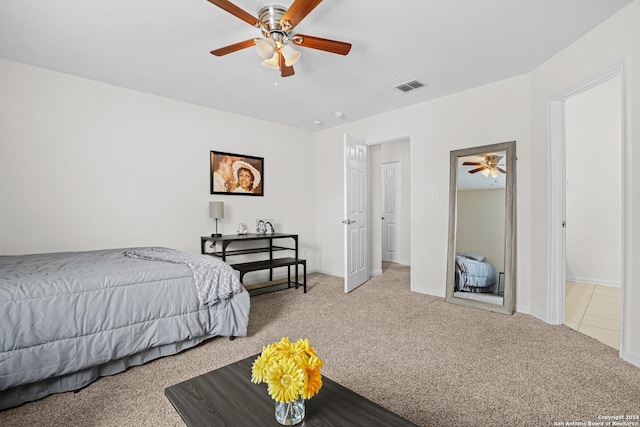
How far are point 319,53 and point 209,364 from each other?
2666 millimetres

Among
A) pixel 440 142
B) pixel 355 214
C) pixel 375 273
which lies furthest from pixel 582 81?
pixel 375 273

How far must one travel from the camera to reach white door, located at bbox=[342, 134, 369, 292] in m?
4.10

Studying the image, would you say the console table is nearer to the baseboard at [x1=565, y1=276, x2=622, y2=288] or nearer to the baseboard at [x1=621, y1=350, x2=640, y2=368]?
the baseboard at [x1=621, y1=350, x2=640, y2=368]

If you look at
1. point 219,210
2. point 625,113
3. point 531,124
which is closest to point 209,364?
point 219,210

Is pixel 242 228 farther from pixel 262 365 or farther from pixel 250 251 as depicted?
pixel 262 365

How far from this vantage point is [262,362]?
1.02 metres

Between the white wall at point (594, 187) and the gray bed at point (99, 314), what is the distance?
16.0 feet

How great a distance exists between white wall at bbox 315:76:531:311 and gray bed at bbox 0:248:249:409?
2511mm

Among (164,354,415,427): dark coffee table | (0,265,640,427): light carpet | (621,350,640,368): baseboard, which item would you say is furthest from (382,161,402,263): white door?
(164,354,415,427): dark coffee table

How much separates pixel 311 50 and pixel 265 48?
2.19 ft

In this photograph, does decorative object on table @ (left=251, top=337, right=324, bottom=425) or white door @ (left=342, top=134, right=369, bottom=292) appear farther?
white door @ (left=342, top=134, right=369, bottom=292)

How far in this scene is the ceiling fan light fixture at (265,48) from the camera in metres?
2.16

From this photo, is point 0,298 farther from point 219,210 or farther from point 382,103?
point 382,103

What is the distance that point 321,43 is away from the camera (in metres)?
2.18
